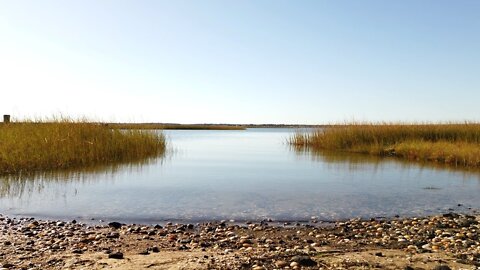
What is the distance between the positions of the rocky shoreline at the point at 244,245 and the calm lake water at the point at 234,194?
821mm

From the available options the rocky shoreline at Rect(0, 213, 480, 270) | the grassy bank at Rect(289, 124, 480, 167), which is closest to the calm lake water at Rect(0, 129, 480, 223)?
the rocky shoreline at Rect(0, 213, 480, 270)

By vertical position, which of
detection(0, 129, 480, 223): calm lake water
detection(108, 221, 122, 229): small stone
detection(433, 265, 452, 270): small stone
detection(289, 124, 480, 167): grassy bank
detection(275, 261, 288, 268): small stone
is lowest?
detection(0, 129, 480, 223): calm lake water

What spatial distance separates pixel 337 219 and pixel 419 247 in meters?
2.02

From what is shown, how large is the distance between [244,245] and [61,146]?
11223 millimetres

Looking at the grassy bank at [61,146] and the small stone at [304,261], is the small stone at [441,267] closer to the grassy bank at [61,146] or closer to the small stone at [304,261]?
the small stone at [304,261]

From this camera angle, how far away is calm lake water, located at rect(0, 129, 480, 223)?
23.9 ft

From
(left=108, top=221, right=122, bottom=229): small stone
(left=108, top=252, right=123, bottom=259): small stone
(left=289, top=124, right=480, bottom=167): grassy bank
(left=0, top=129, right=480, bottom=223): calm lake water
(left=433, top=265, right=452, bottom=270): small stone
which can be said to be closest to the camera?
(left=433, top=265, right=452, bottom=270): small stone

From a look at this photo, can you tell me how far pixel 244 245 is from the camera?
5047 millimetres

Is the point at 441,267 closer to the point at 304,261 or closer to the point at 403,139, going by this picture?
the point at 304,261

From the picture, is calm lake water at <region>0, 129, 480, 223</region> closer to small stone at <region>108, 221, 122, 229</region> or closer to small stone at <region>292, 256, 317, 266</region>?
small stone at <region>108, 221, 122, 229</region>

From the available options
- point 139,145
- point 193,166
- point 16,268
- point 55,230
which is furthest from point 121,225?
point 139,145

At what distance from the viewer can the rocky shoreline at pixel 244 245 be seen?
167 inches

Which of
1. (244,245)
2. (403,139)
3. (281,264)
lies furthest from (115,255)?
(403,139)

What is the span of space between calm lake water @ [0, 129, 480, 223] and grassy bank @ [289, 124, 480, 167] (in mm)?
5772
